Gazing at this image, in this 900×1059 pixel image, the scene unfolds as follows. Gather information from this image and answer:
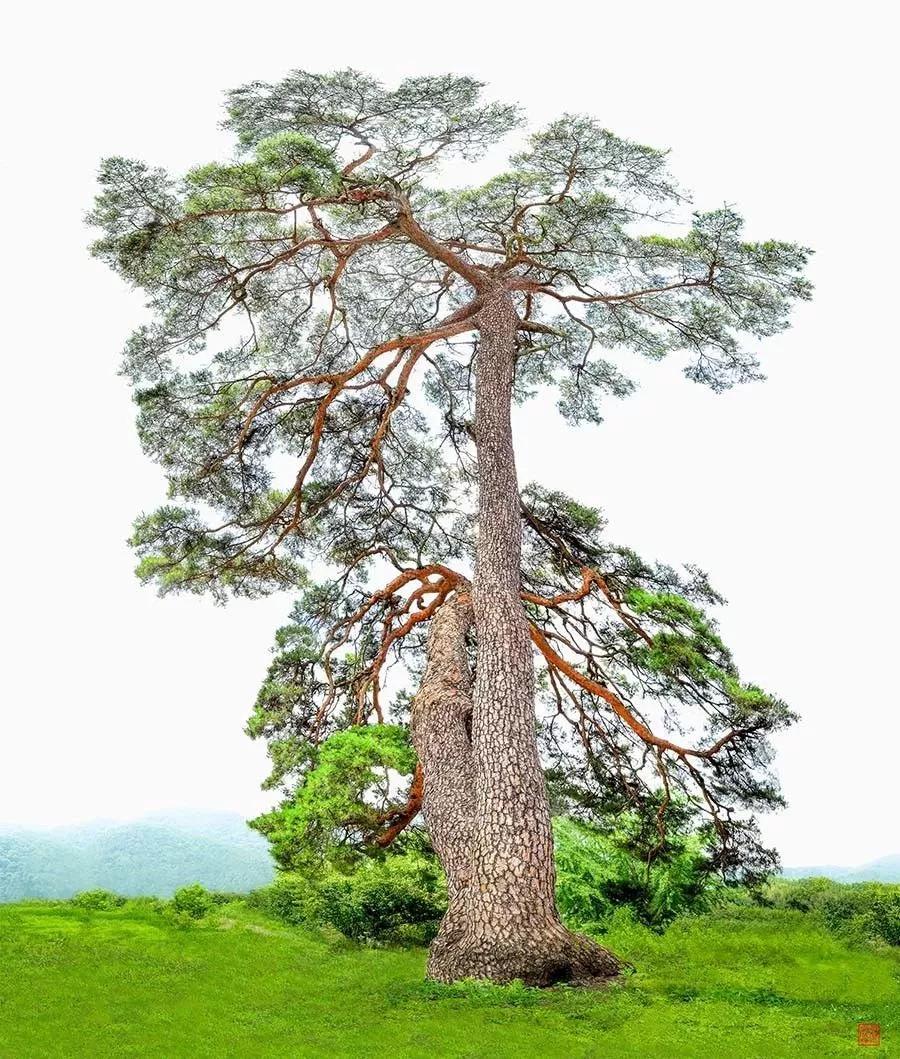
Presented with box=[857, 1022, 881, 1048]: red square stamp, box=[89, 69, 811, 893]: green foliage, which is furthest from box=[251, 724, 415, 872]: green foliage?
box=[857, 1022, 881, 1048]: red square stamp

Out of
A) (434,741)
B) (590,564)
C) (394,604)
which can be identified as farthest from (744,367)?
(434,741)

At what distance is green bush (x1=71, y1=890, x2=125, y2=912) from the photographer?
918 centimetres

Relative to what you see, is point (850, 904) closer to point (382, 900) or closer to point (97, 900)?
point (382, 900)

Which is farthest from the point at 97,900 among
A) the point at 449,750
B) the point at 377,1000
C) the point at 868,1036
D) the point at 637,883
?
the point at 868,1036

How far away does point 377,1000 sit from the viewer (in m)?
5.73

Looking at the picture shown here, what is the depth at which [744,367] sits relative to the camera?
34.4 ft

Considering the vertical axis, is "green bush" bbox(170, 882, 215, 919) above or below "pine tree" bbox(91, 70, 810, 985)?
below

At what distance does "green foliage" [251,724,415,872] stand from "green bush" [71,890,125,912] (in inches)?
82.0

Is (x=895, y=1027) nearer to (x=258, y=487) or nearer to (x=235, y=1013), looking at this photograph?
(x=235, y=1013)

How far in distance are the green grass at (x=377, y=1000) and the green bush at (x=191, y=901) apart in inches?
7.7

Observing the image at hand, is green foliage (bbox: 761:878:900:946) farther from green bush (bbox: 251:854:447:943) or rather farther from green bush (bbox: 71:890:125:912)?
green bush (bbox: 71:890:125:912)

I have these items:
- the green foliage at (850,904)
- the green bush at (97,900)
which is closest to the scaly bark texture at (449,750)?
the green foliage at (850,904)

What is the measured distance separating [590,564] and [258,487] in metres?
4.07

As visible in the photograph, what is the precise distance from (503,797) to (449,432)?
19.6ft
